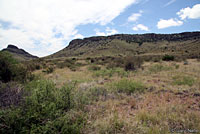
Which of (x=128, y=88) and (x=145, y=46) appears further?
(x=145, y=46)

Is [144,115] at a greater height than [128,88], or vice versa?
[128,88]

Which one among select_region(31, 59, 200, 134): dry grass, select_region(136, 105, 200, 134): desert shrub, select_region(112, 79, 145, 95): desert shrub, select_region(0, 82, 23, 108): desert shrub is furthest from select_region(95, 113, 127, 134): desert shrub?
select_region(112, 79, 145, 95): desert shrub

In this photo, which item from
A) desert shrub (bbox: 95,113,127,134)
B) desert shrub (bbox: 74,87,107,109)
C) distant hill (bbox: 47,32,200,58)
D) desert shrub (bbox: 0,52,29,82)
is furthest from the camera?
distant hill (bbox: 47,32,200,58)

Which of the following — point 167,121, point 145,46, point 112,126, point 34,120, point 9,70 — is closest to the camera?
point 34,120

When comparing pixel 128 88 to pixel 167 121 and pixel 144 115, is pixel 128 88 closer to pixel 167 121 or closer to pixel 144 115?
pixel 144 115

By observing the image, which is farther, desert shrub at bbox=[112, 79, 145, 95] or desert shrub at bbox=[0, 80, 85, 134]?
desert shrub at bbox=[112, 79, 145, 95]

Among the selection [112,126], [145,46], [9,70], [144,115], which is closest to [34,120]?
[112,126]

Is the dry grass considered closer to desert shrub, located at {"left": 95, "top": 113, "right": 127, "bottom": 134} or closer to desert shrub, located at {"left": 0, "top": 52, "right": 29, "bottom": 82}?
desert shrub, located at {"left": 95, "top": 113, "right": 127, "bottom": 134}

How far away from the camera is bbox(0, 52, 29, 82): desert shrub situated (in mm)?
4945

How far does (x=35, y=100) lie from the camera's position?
2.46m

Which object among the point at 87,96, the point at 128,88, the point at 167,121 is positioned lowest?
the point at 167,121

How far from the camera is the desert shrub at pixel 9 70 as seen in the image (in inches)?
195

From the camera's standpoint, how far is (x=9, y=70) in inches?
201

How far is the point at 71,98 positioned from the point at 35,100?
1.09 metres
